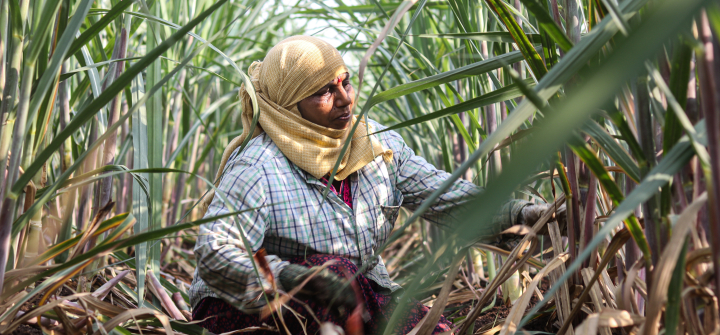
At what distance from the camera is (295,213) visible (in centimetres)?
108

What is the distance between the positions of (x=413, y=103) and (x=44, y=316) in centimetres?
109

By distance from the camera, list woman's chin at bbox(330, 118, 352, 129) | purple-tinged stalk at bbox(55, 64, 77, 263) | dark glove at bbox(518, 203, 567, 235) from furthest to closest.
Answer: woman's chin at bbox(330, 118, 352, 129)
purple-tinged stalk at bbox(55, 64, 77, 263)
dark glove at bbox(518, 203, 567, 235)

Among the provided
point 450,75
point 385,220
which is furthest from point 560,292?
point 385,220

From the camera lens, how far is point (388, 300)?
1.13 meters

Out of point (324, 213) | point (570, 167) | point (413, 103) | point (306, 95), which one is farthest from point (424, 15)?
point (570, 167)

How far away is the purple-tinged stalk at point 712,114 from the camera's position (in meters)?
0.40

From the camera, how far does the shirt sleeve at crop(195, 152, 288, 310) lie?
2.97 feet

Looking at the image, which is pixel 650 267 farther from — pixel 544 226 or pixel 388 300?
pixel 388 300

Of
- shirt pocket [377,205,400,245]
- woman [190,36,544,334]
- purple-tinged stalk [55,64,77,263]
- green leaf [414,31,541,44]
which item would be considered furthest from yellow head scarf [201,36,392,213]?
green leaf [414,31,541,44]

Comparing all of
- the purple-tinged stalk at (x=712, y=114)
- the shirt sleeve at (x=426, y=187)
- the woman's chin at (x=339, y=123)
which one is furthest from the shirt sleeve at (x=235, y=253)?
the purple-tinged stalk at (x=712, y=114)

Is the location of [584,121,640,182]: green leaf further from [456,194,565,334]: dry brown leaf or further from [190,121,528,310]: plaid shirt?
[190,121,528,310]: plaid shirt

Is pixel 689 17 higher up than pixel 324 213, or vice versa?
pixel 689 17

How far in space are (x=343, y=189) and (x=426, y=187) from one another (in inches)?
7.5

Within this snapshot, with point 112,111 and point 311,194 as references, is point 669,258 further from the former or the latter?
point 112,111
